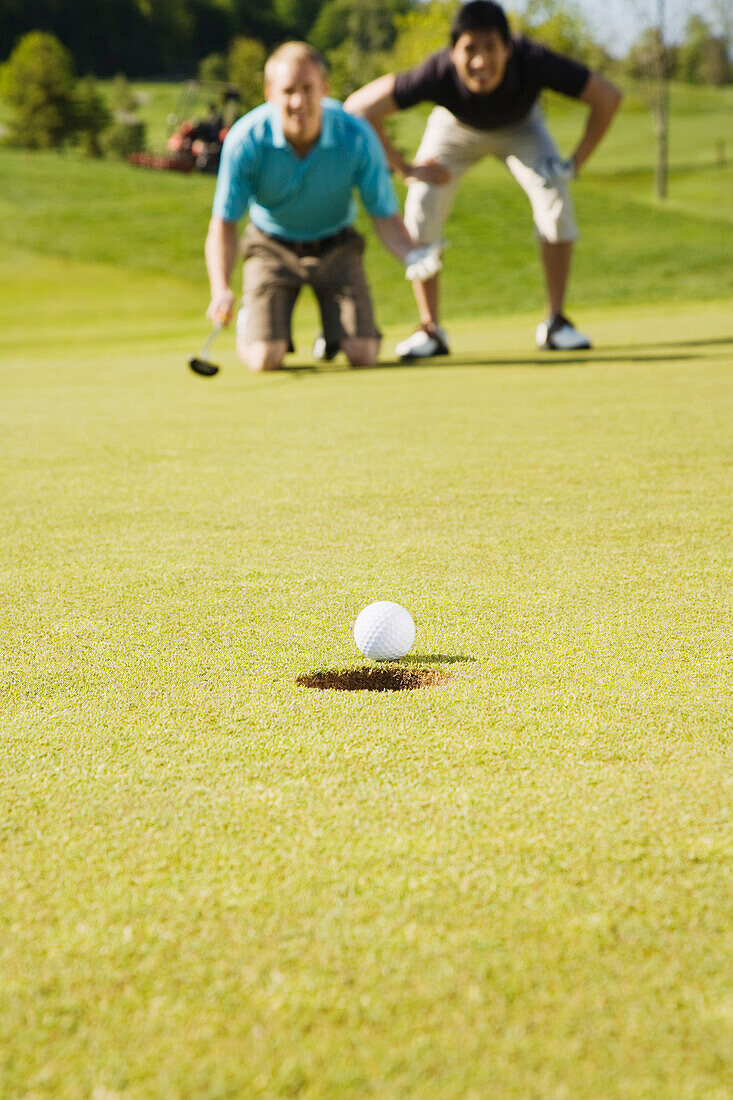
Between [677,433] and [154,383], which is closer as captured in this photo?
[677,433]

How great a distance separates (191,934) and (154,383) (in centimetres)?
622

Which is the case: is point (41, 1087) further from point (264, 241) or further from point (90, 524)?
point (264, 241)

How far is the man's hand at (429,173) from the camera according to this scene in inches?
306

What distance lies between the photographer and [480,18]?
684 cm

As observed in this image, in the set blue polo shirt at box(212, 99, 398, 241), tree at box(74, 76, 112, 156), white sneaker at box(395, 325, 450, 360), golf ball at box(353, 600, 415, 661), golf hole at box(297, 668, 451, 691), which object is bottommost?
white sneaker at box(395, 325, 450, 360)

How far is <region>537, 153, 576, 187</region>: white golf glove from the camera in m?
7.49

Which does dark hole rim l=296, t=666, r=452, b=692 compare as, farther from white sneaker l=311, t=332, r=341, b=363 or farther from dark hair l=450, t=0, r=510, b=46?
white sneaker l=311, t=332, r=341, b=363

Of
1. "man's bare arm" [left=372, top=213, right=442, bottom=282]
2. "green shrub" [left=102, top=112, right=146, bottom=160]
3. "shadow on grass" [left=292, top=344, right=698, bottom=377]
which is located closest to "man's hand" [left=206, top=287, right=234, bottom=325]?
"man's bare arm" [left=372, top=213, right=442, bottom=282]

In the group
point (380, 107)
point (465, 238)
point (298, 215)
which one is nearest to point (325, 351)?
point (298, 215)

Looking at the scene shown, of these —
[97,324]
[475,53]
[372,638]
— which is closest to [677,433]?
[372,638]

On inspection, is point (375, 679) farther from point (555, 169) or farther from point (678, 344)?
point (678, 344)

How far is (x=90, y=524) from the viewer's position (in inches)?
134

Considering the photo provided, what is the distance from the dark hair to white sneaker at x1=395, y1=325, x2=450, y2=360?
1.97 m

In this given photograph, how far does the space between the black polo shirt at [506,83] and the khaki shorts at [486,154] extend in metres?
0.22
